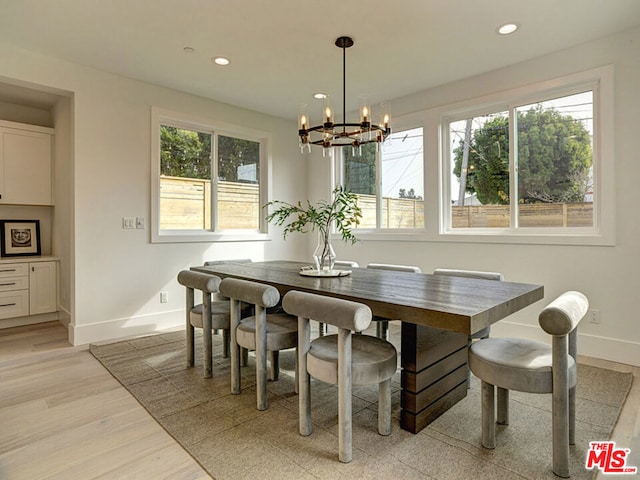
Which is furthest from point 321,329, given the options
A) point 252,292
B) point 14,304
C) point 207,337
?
point 14,304

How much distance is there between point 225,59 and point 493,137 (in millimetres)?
2708

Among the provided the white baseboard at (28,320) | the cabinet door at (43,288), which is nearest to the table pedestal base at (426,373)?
the cabinet door at (43,288)

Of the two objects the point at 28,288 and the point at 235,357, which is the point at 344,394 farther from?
the point at 28,288

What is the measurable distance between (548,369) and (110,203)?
3824 mm

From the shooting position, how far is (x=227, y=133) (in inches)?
184

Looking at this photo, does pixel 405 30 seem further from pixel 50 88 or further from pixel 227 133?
pixel 50 88

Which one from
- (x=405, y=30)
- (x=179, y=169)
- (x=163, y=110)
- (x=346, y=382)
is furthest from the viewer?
(x=179, y=169)

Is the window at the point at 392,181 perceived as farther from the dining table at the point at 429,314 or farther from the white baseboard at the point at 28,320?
the white baseboard at the point at 28,320

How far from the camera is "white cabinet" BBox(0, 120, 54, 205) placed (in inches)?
159

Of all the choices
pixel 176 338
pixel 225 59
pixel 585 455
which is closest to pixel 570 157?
pixel 585 455

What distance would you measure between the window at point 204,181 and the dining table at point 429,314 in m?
2.13

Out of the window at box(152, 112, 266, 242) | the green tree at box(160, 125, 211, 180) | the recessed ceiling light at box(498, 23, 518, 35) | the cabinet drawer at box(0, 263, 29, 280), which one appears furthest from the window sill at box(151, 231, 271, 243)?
the recessed ceiling light at box(498, 23, 518, 35)

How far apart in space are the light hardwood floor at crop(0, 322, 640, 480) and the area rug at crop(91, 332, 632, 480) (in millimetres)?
81

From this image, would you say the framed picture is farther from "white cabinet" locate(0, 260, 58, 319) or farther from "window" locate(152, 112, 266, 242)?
"window" locate(152, 112, 266, 242)
